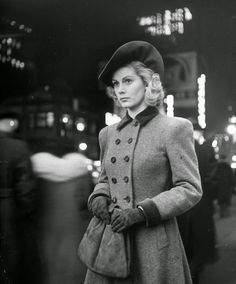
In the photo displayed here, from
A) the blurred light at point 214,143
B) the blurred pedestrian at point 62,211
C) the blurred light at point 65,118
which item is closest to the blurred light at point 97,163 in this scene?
the blurred pedestrian at point 62,211

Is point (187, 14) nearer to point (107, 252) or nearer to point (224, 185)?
point (224, 185)

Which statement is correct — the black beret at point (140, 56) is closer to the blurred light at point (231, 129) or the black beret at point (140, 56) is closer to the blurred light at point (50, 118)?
the blurred light at point (231, 129)

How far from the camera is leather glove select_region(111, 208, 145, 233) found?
2.28 metres

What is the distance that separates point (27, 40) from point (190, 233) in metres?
2.29

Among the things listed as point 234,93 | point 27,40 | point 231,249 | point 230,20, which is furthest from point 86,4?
point 231,249

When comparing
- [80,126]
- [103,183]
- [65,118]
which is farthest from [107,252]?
[65,118]

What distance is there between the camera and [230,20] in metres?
3.38

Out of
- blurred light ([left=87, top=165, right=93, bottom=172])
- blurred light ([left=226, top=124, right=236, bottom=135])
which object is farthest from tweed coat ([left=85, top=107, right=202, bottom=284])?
blurred light ([left=87, top=165, right=93, bottom=172])

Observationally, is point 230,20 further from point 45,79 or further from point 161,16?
point 45,79

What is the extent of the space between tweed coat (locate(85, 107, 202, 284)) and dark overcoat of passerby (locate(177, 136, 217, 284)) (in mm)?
855

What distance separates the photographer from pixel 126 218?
89.8 inches

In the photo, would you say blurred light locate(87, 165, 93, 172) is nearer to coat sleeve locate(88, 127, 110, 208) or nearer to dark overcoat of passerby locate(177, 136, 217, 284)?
dark overcoat of passerby locate(177, 136, 217, 284)

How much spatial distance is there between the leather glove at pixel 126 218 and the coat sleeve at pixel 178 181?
1.6 inches

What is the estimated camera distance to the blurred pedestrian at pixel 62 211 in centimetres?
380
